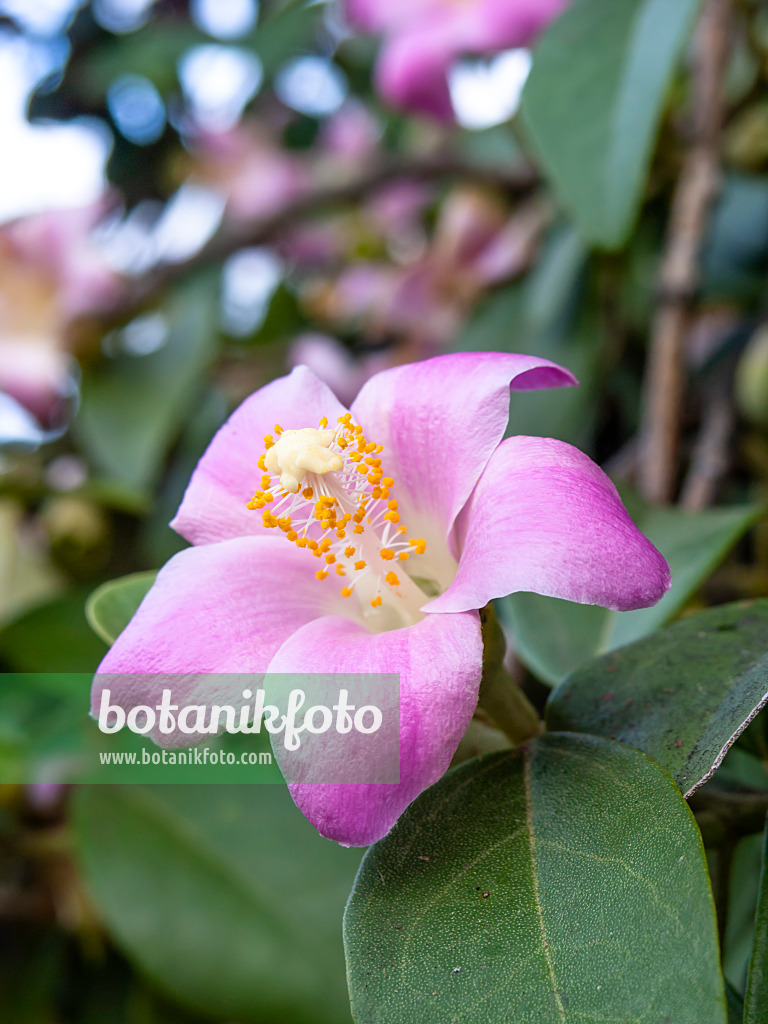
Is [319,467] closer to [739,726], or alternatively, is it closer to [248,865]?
[739,726]

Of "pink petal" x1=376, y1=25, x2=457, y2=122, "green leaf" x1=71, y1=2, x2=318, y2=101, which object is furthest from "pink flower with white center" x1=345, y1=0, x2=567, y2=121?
"green leaf" x1=71, y1=2, x2=318, y2=101

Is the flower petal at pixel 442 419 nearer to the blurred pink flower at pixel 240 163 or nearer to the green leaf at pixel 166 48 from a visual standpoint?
the green leaf at pixel 166 48

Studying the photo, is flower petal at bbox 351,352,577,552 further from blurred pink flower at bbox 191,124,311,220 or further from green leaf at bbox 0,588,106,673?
blurred pink flower at bbox 191,124,311,220

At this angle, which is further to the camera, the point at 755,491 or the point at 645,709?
the point at 755,491

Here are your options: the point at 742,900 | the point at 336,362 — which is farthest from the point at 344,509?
the point at 336,362

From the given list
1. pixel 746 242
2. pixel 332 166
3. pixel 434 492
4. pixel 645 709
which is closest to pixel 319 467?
pixel 434 492

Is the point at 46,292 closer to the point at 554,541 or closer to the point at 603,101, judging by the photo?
the point at 603,101
